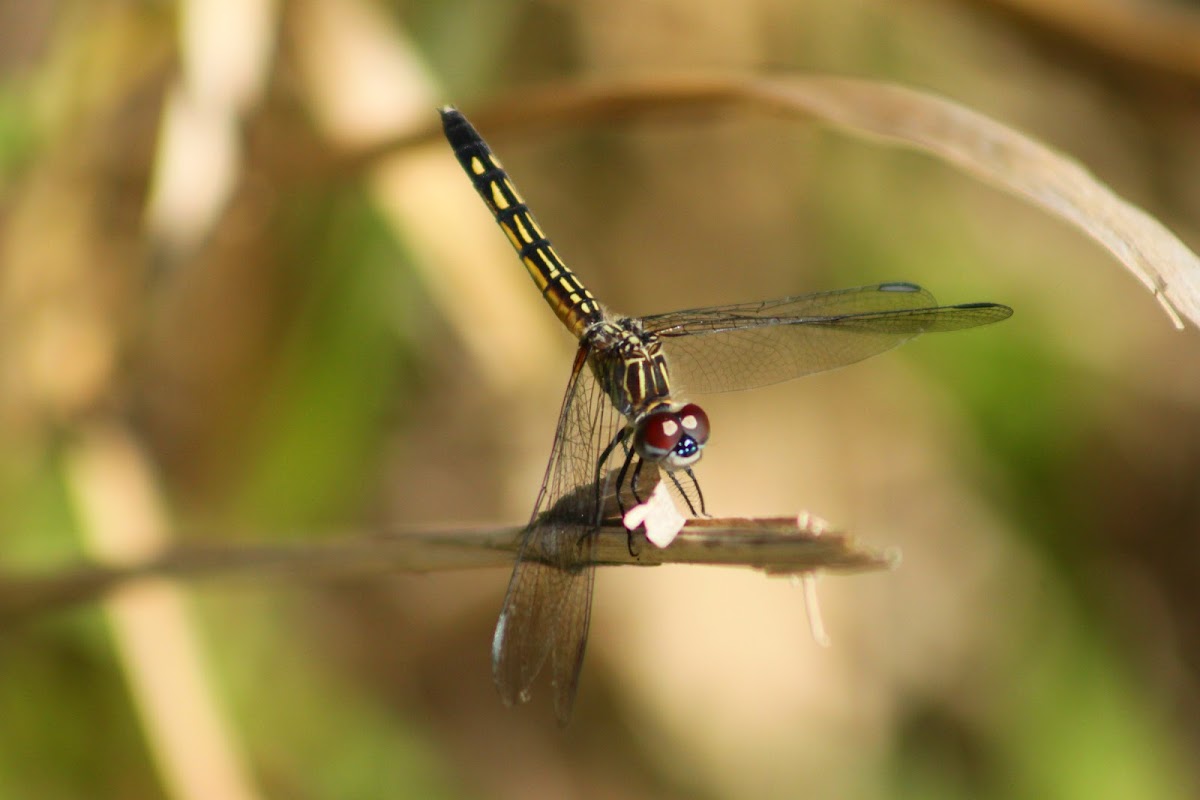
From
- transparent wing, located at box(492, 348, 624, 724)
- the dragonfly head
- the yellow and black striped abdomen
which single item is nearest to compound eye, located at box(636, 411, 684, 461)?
the dragonfly head

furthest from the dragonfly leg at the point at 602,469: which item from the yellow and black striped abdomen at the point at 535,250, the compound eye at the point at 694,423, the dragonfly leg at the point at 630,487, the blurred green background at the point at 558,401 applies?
the blurred green background at the point at 558,401

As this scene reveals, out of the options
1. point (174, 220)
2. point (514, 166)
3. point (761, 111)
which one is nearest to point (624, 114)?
point (761, 111)

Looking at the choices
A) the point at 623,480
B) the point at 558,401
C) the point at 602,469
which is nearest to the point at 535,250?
the point at 602,469

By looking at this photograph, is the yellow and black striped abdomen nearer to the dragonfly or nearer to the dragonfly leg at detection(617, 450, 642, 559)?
the dragonfly

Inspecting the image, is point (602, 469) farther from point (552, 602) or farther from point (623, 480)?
point (552, 602)

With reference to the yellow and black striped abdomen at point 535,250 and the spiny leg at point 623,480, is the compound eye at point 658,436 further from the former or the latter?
the yellow and black striped abdomen at point 535,250

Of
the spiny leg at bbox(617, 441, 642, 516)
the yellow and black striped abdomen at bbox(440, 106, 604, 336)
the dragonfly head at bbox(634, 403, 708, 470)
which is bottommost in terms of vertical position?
the spiny leg at bbox(617, 441, 642, 516)

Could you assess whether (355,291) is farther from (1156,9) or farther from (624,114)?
(1156,9)

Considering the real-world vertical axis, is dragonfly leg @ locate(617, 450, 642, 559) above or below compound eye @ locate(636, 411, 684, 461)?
below
